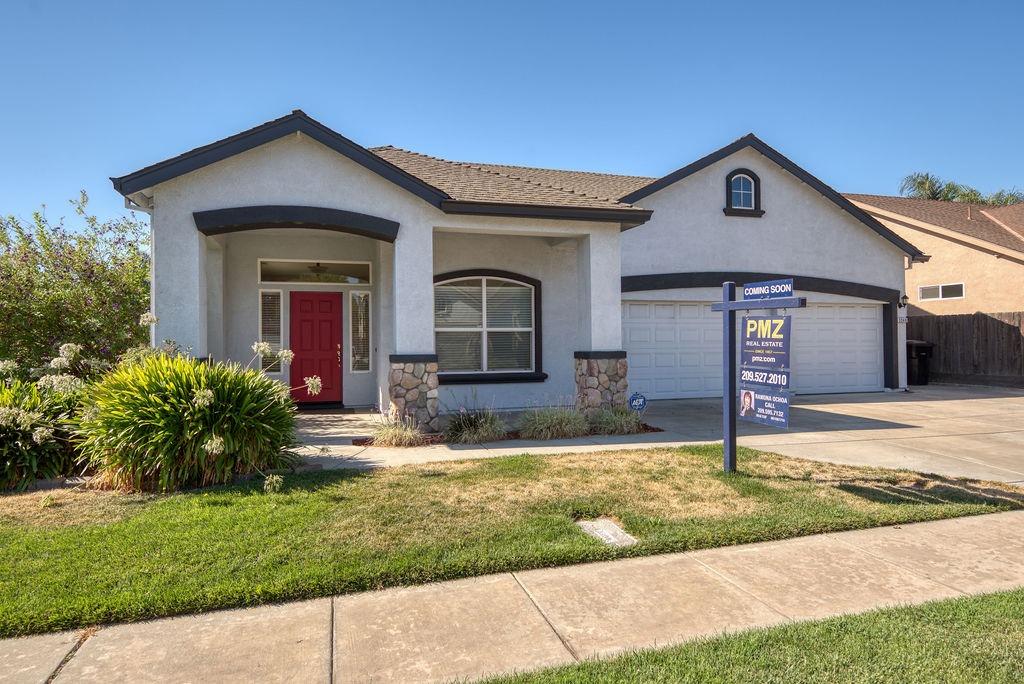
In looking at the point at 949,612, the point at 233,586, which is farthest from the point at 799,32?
the point at 233,586

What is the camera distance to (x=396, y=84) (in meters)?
11.8

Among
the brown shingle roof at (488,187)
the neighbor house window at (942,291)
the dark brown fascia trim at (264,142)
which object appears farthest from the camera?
the neighbor house window at (942,291)

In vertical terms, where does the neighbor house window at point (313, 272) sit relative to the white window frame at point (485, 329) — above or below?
above

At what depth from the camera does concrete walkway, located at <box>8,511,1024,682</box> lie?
122 inches

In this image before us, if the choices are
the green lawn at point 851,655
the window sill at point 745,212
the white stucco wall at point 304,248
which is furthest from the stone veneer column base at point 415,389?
the window sill at point 745,212

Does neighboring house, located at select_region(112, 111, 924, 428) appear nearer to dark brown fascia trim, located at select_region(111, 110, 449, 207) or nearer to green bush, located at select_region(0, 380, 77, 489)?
dark brown fascia trim, located at select_region(111, 110, 449, 207)

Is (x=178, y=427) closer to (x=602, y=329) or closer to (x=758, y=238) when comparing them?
(x=602, y=329)

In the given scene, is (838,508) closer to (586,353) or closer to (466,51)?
(586,353)

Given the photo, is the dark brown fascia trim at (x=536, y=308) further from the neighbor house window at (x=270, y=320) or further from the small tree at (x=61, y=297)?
the small tree at (x=61, y=297)

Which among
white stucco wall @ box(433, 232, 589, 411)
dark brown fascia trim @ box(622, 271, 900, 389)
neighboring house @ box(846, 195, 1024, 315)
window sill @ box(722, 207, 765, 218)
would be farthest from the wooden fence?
white stucco wall @ box(433, 232, 589, 411)

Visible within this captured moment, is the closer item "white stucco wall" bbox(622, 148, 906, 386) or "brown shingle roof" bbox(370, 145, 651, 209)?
"brown shingle roof" bbox(370, 145, 651, 209)

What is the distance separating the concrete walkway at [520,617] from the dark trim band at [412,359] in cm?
553

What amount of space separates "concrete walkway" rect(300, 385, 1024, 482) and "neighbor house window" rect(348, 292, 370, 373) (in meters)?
1.48

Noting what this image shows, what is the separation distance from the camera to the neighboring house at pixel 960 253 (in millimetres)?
19484
